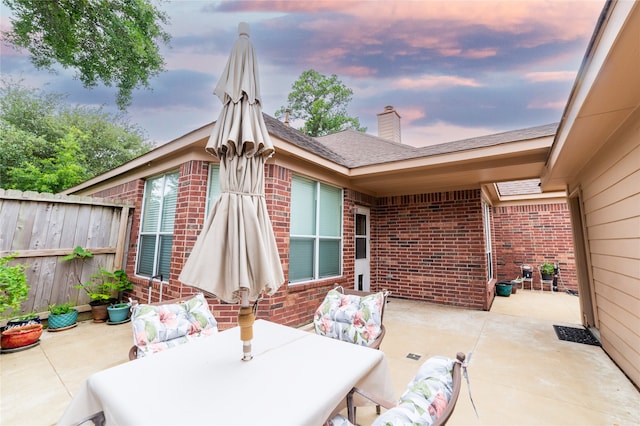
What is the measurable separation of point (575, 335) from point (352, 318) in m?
4.13

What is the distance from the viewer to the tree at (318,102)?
1675cm

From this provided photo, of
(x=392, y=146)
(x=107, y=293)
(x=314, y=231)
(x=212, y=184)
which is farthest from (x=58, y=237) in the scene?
(x=392, y=146)

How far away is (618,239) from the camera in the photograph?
9.61 feet

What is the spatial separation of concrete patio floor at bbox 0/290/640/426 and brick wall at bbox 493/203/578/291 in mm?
3891

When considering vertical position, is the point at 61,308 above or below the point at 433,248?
below

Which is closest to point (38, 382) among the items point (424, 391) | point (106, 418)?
point (106, 418)

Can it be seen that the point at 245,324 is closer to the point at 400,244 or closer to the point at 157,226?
the point at 157,226

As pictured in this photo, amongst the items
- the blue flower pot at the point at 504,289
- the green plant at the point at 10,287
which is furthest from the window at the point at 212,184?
the blue flower pot at the point at 504,289

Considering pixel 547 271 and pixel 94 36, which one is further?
pixel 94 36

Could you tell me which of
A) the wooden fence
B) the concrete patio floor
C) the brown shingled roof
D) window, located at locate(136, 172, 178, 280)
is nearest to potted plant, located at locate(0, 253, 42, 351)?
the concrete patio floor

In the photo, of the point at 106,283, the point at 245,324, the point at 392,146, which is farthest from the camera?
the point at 392,146

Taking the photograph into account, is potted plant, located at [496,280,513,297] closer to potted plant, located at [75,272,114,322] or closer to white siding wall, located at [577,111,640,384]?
white siding wall, located at [577,111,640,384]

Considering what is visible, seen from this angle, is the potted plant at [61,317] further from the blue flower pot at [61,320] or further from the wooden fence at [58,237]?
the wooden fence at [58,237]

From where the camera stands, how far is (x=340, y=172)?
16.1ft
